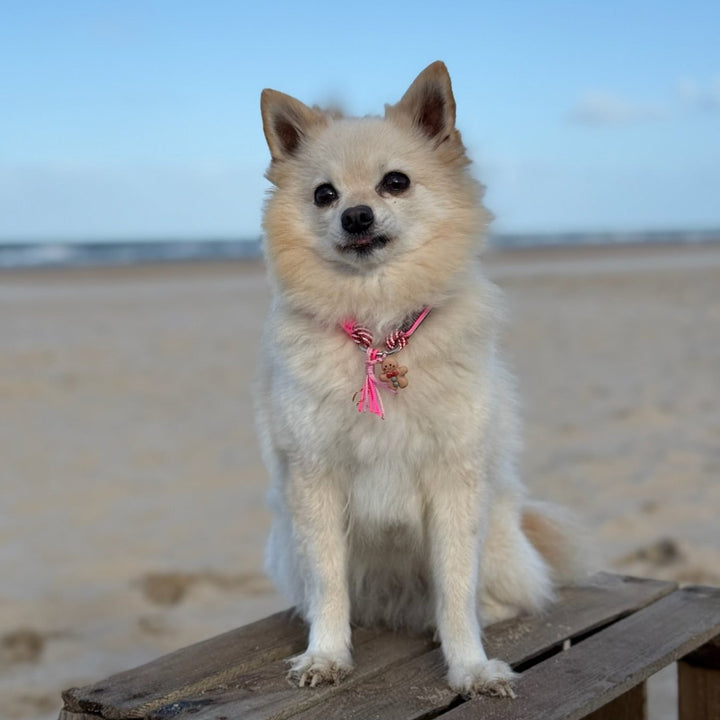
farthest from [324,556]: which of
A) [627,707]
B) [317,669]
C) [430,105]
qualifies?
[430,105]

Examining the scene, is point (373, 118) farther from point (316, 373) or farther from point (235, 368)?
point (235, 368)

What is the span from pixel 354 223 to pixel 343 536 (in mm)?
750

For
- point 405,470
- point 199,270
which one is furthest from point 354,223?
point 199,270

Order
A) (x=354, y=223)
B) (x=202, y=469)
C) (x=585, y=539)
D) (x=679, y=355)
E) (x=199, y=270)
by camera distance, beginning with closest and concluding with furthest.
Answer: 1. (x=354, y=223)
2. (x=585, y=539)
3. (x=202, y=469)
4. (x=679, y=355)
5. (x=199, y=270)

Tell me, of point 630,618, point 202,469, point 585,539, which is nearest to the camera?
point 630,618

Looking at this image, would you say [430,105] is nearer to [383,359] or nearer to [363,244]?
[363,244]

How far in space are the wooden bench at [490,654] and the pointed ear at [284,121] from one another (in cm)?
123

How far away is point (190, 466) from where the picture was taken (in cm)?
586

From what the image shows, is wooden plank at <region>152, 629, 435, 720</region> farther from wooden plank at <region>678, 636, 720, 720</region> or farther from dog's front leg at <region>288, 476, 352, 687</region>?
wooden plank at <region>678, 636, 720, 720</region>

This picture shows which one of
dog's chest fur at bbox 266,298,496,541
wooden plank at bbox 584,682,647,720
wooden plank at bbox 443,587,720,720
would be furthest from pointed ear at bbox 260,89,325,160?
wooden plank at bbox 584,682,647,720

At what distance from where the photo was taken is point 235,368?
8617mm

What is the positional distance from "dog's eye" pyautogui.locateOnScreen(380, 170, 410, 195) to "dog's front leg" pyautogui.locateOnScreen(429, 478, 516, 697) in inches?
27.4

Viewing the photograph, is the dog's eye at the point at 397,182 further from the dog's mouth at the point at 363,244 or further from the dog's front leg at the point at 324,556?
the dog's front leg at the point at 324,556

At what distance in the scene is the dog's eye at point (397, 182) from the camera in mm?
2324
